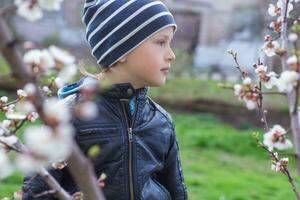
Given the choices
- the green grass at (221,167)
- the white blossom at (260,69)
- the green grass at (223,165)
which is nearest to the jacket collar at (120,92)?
the white blossom at (260,69)

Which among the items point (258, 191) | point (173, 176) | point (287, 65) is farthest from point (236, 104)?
point (287, 65)

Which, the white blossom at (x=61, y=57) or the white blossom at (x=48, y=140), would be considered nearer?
the white blossom at (x=48, y=140)

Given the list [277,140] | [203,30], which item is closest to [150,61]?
Answer: [277,140]

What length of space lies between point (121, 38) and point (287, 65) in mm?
749

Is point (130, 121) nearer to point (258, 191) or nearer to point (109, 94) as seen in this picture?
point (109, 94)

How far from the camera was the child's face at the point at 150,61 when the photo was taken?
4.94 ft

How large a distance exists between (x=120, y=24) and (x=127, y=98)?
0.69 ft

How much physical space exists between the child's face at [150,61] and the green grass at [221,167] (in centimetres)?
228

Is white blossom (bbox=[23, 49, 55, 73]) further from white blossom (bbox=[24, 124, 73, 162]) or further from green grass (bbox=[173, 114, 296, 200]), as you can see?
green grass (bbox=[173, 114, 296, 200])

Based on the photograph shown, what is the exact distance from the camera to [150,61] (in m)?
1.50

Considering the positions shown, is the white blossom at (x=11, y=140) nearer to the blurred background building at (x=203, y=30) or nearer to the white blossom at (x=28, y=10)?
the white blossom at (x=28, y=10)

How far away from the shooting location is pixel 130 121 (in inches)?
60.2

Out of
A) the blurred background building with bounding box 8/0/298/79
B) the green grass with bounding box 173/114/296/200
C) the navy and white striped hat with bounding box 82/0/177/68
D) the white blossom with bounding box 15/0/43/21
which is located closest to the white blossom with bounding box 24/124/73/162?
the white blossom with bounding box 15/0/43/21

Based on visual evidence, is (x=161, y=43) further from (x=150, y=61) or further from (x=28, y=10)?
(x=28, y=10)
